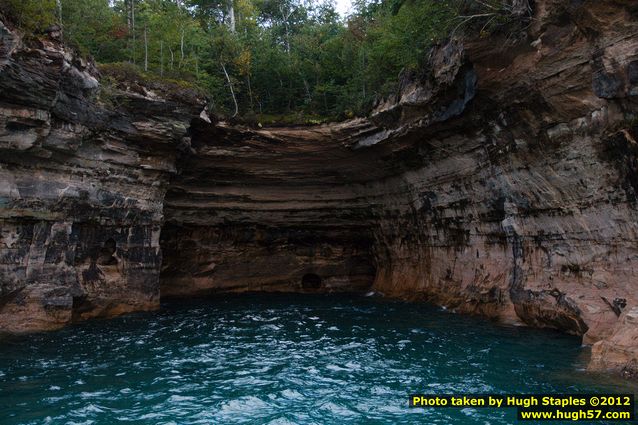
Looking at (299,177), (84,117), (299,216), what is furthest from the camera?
(299,216)

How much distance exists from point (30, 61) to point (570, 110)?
40.8 feet

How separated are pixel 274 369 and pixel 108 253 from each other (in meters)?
9.16

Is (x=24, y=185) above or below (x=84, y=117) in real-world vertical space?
below

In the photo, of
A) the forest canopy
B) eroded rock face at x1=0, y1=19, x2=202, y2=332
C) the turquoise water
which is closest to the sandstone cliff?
eroded rock face at x1=0, y1=19, x2=202, y2=332

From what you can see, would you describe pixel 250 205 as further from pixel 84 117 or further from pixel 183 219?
pixel 84 117

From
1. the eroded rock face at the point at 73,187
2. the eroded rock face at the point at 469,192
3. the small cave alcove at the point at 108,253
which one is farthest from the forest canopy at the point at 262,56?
the small cave alcove at the point at 108,253

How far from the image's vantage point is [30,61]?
1149 centimetres

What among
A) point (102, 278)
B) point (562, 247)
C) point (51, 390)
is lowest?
point (51, 390)

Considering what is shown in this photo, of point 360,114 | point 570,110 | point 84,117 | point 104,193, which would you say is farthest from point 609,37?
point 104,193

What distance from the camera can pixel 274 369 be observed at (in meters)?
9.41

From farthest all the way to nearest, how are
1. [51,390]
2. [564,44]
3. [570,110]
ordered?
[570,110] → [564,44] → [51,390]

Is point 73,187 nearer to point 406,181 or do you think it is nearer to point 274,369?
point 274,369

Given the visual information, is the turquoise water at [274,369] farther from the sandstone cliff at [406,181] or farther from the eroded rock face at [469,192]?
the eroded rock face at [469,192]

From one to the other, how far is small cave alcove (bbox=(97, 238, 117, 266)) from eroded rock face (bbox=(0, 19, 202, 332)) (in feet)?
0.11
